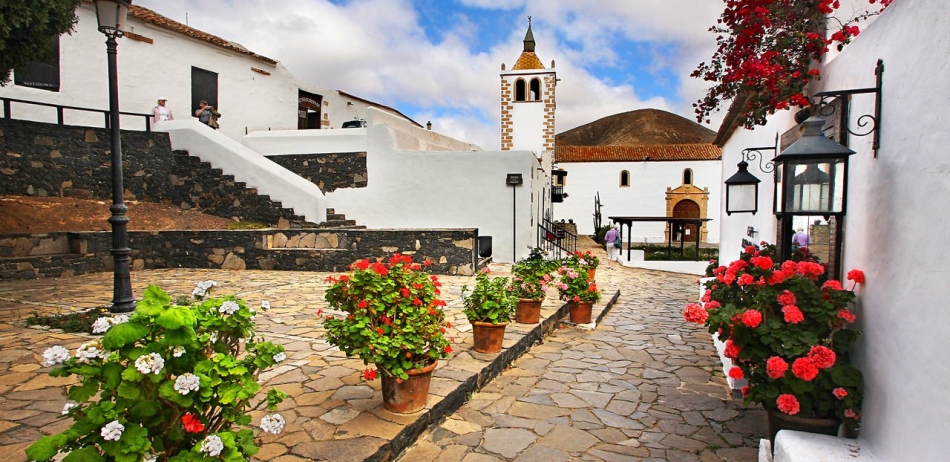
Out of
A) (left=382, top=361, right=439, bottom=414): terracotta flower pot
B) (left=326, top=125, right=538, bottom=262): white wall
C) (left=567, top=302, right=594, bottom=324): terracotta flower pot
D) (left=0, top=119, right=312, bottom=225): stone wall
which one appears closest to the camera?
(left=382, top=361, right=439, bottom=414): terracotta flower pot

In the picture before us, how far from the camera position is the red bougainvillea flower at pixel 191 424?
181 centimetres

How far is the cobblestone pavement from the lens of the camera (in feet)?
10.7

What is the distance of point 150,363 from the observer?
172 centimetres

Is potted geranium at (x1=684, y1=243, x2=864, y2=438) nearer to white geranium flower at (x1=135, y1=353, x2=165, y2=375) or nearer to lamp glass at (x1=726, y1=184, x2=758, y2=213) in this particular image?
lamp glass at (x1=726, y1=184, x2=758, y2=213)

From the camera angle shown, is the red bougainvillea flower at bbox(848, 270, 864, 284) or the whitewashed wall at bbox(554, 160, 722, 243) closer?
the red bougainvillea flower at bbox(848, 270, 864, 284)

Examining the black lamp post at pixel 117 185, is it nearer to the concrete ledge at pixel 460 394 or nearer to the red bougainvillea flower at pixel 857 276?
the concrete ledge at pixel 460 394

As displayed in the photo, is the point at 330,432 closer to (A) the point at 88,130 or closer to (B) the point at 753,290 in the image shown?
(B) the point at 753,290

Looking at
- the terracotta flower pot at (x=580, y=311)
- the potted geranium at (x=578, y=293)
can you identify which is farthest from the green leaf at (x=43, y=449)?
the terracotta flower pot at (x=580, y=311)

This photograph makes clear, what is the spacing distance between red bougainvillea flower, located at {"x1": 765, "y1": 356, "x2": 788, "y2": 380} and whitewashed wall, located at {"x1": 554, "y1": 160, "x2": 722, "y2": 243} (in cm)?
3196

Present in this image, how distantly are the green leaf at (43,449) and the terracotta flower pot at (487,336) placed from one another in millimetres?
3381

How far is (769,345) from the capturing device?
2682mm

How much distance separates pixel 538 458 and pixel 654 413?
1302mm

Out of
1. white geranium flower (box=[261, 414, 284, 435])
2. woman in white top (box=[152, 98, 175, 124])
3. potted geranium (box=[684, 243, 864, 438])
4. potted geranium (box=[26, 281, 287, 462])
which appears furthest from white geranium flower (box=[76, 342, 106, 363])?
woman in white top (box=[152, 98, 175, 124])

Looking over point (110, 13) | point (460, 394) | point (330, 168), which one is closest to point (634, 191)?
point (330, 168)
